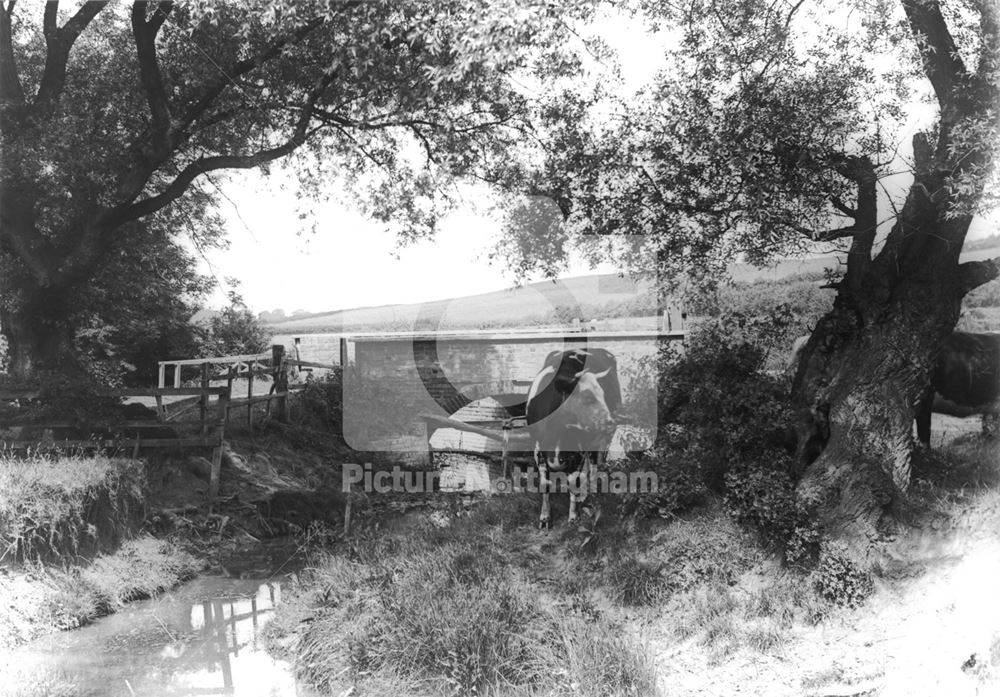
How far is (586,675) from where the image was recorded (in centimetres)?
453

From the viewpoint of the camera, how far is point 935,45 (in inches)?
228

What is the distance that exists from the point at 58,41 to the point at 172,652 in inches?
294

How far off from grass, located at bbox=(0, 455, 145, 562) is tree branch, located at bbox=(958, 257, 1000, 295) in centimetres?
861

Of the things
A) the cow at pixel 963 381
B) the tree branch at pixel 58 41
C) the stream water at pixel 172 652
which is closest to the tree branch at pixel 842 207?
the cow at pixel 963 381

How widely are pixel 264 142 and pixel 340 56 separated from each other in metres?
2.24

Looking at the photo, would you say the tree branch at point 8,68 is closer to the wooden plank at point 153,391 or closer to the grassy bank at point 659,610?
the wooden plank at point 153,391

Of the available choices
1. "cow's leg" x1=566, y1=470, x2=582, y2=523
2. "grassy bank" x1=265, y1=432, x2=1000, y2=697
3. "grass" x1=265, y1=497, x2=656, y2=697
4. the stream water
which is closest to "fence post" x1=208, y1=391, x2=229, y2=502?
the stream water

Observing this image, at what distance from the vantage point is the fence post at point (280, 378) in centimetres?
1267

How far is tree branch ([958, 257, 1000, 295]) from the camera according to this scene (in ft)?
19.7

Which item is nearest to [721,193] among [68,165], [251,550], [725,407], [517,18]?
[725,407]

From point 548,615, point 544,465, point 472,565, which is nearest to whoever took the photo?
point 548,615

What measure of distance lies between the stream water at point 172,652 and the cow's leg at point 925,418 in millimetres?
5772

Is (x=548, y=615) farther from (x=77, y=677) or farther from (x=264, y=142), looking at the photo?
(x=264, y=142)

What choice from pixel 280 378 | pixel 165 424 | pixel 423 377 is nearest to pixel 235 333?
pixel 280 378
